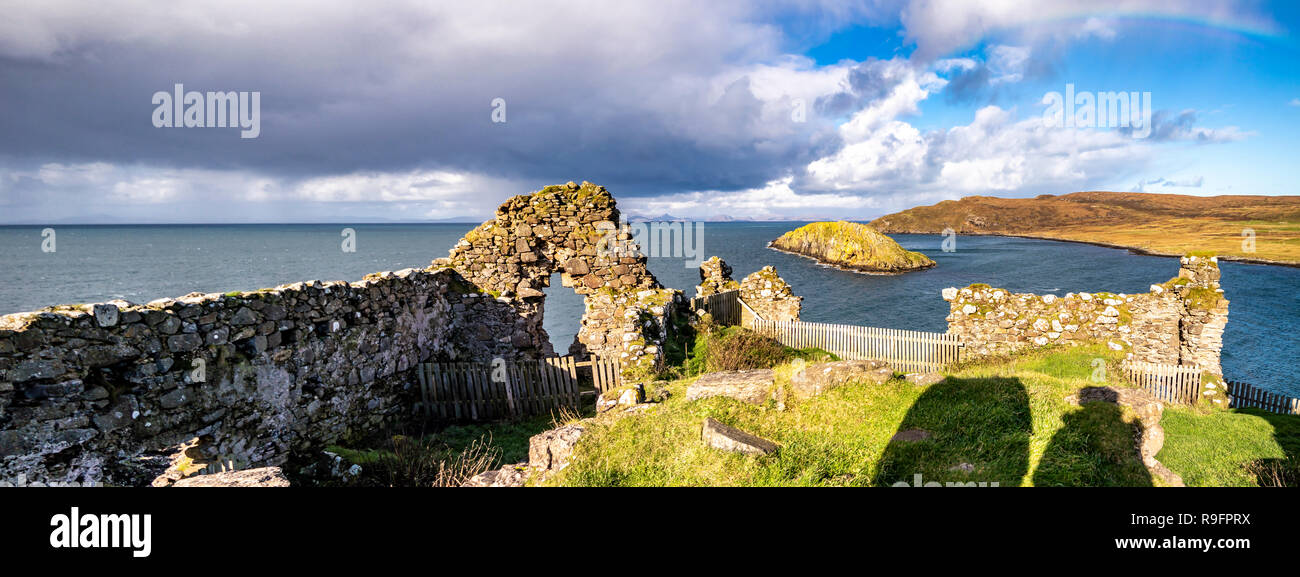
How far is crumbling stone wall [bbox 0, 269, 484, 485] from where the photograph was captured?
17.4 feet

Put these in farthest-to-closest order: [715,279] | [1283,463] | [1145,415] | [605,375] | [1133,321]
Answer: [715,279], [1133,321], [605,375], [1283,463], [1145,415]

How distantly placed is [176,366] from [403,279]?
16.2 feet

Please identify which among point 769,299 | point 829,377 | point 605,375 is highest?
point 769,299

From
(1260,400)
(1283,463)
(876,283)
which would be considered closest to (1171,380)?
(1260,400)

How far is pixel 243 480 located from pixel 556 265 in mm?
9782

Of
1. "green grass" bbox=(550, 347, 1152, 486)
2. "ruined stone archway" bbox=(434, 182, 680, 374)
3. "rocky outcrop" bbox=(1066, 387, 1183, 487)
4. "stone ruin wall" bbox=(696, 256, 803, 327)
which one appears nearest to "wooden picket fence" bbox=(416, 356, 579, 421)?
"ruined stone archway" bbox=(434, 182, 680, 374)

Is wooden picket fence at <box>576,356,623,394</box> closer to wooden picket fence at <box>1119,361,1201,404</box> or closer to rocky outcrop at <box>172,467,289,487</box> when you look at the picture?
rocky outcrop at <box>172,467,289,487</box>

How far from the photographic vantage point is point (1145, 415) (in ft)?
20.6

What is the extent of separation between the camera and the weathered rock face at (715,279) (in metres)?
21.1

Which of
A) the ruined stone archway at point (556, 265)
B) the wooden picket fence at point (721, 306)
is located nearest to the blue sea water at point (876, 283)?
the wooden picket fence at point (721, 306)

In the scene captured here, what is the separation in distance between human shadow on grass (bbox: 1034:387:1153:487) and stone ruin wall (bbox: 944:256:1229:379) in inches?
384

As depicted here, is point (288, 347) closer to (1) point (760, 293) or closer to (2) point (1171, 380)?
(1) point (760, 293)

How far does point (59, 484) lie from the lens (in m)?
5.43
